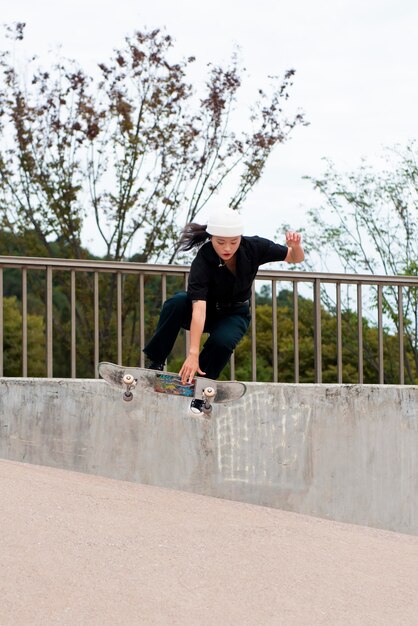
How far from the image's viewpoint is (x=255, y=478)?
7102 millimetres

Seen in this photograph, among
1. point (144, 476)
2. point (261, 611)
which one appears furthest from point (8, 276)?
point (261, 611)

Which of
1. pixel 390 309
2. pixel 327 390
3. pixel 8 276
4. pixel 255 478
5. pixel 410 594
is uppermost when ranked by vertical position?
pixel 8 276

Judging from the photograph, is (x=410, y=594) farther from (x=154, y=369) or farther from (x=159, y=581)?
(x=154, y=369)

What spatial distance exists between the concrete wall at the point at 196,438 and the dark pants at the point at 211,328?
834 mm

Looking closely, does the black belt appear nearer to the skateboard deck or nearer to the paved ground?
the skateboard deck

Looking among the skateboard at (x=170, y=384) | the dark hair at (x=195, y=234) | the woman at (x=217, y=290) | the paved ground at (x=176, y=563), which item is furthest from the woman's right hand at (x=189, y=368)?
the paved ground at (x=176, y=563)

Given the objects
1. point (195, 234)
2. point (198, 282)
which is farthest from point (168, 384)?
point (195, 234)

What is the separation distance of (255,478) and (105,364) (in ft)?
5.44

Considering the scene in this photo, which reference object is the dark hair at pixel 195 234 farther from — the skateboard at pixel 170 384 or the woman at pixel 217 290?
the skateboard at pixel 170 384

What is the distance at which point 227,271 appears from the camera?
19.6 feet

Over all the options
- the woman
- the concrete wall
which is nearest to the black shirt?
the woman

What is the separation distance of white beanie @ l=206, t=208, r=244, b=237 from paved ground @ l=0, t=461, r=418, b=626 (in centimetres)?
192

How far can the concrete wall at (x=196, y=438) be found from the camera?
6992mm

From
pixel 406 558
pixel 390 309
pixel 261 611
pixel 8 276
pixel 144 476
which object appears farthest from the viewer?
pixel 8 276
